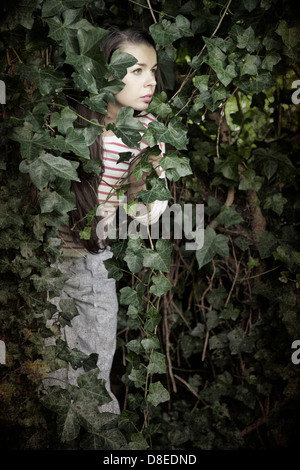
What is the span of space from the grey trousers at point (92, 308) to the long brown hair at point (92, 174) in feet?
0.39

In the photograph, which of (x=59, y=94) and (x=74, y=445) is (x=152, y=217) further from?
(x=74, y=445)

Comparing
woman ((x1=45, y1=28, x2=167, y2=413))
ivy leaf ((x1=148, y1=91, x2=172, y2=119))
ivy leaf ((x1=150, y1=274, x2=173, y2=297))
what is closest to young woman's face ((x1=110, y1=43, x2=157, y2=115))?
woman ((x1=45, y1=28, x2=167, y2=413))

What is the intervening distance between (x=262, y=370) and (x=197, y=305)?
37 cm

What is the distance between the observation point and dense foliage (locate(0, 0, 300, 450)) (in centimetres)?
110

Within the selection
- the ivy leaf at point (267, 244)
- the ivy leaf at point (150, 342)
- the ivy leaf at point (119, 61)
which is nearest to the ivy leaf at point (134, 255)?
the ivy leaf at point (150, 342)

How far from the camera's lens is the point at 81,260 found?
156 cm

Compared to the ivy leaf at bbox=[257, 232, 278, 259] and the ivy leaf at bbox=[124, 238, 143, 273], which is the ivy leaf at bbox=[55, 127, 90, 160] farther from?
the ivy leaf at bbox=[257, 232, 278, 259]

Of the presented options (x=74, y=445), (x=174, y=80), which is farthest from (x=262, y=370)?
(x=174, y=80)

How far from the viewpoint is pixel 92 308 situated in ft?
5.18

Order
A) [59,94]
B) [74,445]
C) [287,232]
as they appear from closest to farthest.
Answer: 1. [59,94]
2. [74,445]
3. [287,232]

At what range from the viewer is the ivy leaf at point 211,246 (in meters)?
1.72

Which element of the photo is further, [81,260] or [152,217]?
[81,260]

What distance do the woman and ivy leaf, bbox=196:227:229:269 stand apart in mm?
361
